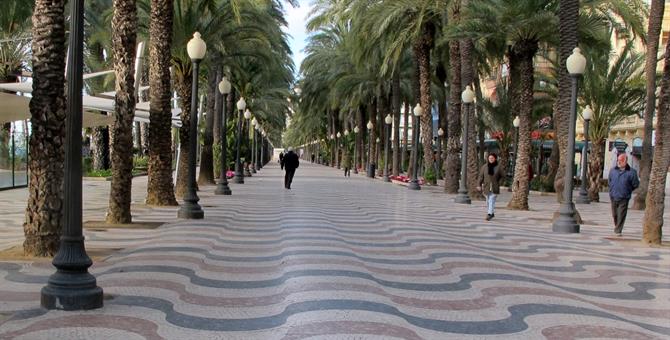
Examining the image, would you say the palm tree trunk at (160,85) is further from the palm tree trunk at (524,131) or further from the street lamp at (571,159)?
the palm tree trunk at (524,131)

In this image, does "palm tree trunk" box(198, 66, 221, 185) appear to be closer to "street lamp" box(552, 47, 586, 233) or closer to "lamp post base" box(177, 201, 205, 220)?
"lamp post base" box(177, 201, 205, 220)

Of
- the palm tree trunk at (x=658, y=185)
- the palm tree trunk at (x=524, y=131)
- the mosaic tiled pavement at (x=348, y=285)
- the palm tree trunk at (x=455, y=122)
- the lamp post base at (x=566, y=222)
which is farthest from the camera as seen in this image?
the palm tree trunk at (x=455, y=122)

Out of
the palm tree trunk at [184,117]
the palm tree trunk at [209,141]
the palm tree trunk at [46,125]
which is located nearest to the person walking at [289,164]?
the palm tree trunk at [209,141]

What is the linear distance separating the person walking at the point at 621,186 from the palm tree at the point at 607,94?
45.5ft

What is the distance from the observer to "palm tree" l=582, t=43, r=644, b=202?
28406mm

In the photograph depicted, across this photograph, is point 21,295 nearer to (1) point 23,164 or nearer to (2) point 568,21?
(2) point 568,21

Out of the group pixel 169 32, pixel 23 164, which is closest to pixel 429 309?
pixel 169 32

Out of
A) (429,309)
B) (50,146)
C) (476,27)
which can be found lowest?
(429,309)

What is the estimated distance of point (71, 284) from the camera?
589cm

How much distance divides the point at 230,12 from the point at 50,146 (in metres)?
14.7

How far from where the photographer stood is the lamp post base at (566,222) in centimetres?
1441

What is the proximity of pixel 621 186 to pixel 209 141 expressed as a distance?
54.6 feet

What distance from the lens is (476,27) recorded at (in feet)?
68.4

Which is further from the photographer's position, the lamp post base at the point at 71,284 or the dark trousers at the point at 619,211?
the dark trousers at the point at 619,211
